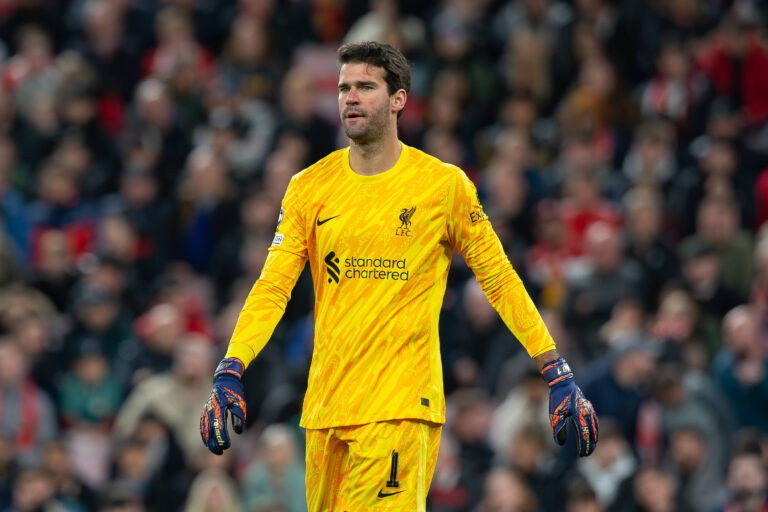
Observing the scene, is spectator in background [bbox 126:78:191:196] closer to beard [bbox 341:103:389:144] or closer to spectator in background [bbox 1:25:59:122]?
spectator in background [bbox 1:25:59:122]

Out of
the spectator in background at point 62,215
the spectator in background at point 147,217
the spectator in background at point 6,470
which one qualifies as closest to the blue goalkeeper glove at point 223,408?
the spectator in background at point 6,470

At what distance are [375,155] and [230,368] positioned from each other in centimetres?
122

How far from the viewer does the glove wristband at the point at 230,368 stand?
22.4ft

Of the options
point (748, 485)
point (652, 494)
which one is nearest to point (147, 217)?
point (652, 494)

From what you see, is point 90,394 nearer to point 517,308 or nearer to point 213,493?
point 213,493

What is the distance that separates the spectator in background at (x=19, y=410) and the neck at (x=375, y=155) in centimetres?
687

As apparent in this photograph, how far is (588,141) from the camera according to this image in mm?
14531

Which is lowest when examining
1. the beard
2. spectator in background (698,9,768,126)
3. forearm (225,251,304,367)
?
forearm (225,251,304,367)

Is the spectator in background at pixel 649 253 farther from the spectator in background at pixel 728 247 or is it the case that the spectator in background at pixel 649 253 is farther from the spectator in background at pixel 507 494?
the spectator in background at pixel 507 494

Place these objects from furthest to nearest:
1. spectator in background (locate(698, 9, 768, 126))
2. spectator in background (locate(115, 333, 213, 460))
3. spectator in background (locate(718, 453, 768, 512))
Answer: spectator in background (locate(698, 9, 768, 126)) < spectator in background (locate(115, 333, 213, 460)) < spectator in background (locate(718, 453, 768, 512))

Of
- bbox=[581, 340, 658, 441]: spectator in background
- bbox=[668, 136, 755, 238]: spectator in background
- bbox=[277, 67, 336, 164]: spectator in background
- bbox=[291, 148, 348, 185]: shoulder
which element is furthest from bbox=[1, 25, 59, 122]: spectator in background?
bbox=[291, 148, 348, 185]: shoulder

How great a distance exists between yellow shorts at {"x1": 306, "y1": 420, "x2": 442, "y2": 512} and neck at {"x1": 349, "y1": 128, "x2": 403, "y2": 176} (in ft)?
3.95

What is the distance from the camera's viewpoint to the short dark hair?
22.9ft

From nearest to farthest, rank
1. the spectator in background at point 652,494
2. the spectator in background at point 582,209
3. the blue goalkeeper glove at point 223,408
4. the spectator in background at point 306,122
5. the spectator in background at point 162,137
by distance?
1. the blue goalkeeper glove at point 223,408
2. the spectator in background at point 652,494
3. the spectator in background at point 582,209
4. the spectator in background at point 306,122
5. the spectator in background at point 162,137
